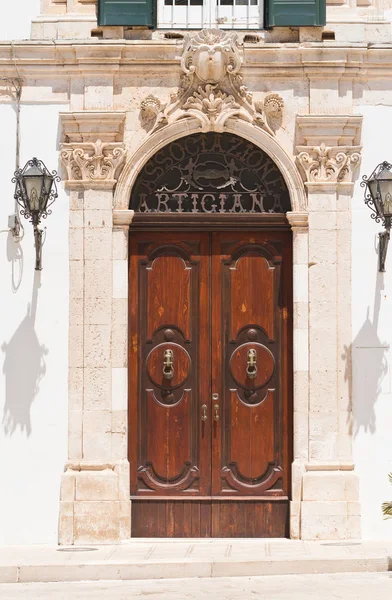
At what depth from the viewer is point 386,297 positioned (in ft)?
46.7

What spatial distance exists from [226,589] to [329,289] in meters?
3.30

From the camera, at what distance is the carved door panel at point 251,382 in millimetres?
14266

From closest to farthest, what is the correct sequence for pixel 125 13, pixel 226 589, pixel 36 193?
1. pixel 226 589
2. pixel 36 193
3. pixel 125 13

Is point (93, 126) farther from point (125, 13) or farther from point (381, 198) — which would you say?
point (381, 198)

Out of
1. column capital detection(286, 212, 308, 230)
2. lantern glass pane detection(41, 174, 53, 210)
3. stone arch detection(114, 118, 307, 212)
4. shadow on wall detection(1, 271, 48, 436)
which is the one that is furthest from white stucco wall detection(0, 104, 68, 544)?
column capital detection(286, 212, 308, 230)

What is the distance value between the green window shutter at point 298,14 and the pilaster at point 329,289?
2.92 ft

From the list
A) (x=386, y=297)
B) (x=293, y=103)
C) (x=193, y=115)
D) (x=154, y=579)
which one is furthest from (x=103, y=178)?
(x=154, y=579)

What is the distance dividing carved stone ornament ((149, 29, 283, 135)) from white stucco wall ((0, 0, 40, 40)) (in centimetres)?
148

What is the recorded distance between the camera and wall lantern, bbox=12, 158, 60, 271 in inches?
547

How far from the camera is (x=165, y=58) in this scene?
46.5ft

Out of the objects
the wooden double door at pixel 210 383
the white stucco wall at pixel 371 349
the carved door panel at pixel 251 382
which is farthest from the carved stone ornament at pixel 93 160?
the white stucco wall at pixel 371 349

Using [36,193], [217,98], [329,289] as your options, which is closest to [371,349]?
[329,289]

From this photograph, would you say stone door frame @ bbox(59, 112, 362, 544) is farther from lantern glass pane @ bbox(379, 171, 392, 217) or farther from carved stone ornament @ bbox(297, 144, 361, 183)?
lantern glass pane @ bbox(379, 171, 392, 217)

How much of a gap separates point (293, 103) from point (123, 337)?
8.90 feet
